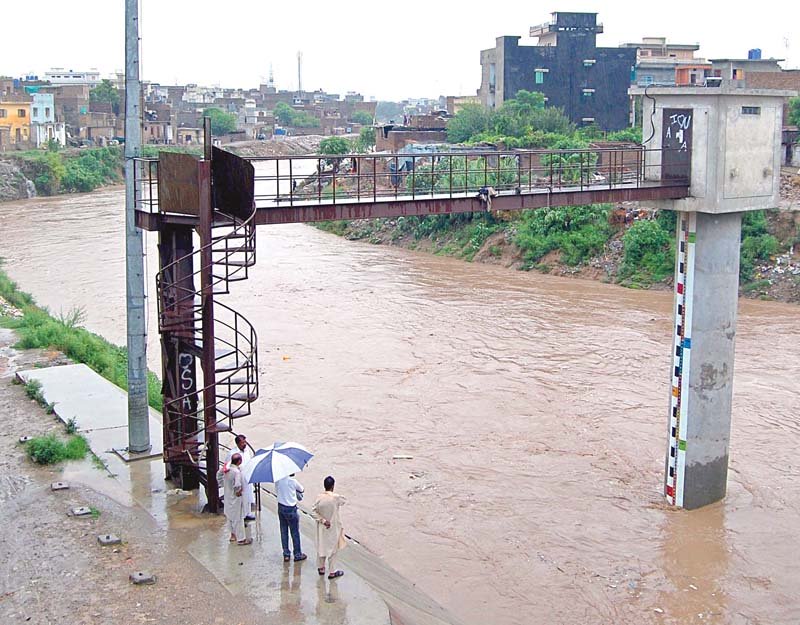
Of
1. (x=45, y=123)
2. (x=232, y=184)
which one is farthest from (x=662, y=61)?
(x=232, y=184)

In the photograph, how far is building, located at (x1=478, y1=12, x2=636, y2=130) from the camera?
192ft

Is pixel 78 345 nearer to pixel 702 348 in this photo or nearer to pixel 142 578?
pixel 142 578

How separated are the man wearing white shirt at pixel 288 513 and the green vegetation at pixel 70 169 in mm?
→ 57091

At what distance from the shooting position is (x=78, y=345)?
19438mm

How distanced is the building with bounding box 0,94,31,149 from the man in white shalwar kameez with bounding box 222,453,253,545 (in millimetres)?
66037

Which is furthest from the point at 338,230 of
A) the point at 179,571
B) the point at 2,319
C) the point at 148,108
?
the point at 148,108

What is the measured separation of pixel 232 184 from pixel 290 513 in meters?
3.75

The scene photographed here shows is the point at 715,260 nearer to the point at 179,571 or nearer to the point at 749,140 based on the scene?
the point at 749,140

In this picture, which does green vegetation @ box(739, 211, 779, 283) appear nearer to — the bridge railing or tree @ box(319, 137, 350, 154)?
the bridge railing

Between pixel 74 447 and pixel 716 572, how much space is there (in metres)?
8.40

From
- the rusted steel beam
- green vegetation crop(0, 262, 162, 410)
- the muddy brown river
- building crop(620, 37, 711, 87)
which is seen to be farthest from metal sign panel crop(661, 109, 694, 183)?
building crop(620, 37, 711, 87)

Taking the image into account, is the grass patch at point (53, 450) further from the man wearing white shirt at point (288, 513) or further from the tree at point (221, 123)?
the tree at point (221, 123)

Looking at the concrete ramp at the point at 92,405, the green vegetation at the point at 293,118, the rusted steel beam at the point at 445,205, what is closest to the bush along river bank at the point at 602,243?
the concrete ramp at the point at 92,405

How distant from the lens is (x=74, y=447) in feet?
42.9
